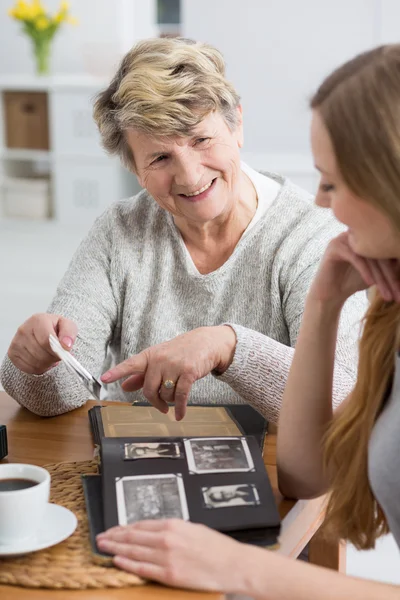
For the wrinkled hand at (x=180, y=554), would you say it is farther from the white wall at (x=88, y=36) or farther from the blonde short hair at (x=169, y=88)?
the white wall at (x=88, y=36)

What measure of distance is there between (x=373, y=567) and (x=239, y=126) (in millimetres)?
1290

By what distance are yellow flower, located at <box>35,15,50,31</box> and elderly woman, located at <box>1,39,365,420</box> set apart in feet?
13.5

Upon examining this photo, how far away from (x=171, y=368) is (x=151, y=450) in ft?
0.64

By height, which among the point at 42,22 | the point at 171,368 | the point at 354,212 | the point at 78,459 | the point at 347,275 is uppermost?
the point at 42,22

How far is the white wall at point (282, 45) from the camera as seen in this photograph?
14.9 ft

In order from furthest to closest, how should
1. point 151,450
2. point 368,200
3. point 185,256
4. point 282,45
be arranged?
point 282,45 → point 185,256 → point 151,450 → point 368,200

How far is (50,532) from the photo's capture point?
0.96 meters

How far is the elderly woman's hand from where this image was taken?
50.4 inches

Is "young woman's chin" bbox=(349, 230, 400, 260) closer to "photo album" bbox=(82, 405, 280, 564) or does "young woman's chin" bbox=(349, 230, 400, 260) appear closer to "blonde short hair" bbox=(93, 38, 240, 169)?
"photo album" bbox=(82, 405, 280, 564)

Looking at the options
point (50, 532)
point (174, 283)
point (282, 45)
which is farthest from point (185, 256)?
point (282, 45)

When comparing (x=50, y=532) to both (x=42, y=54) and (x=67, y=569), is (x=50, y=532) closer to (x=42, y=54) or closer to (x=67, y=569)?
(x=67, y=569)

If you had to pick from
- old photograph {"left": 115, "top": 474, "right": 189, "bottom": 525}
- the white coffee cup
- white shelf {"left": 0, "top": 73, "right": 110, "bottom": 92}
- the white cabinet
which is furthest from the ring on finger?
white shelf {"left": 0, "top": 73, "right": 110, "bottom": 92}

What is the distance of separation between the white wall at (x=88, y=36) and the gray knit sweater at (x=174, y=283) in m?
4.04

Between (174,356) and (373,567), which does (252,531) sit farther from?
(373,567)
